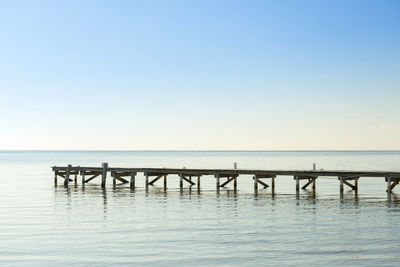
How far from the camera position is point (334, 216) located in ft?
90.0

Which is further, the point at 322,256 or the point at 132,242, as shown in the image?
the point at 132,242

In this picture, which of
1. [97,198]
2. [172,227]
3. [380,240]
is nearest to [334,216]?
[380,240]

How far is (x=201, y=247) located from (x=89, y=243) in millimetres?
4557

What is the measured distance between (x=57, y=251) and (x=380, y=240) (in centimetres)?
1300

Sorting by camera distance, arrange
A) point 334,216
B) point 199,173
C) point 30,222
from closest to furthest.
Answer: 1. point 30,222
2. point 334,216
3. point 199,173

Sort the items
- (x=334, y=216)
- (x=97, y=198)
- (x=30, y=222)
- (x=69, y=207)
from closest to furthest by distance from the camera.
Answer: (x=30, y=222)
(x=334, y=216)
(x=69, y=207)
(x=97, y=198)

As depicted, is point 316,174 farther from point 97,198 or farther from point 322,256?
point 322,256

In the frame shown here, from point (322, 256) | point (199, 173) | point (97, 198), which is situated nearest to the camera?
point (322, 256)

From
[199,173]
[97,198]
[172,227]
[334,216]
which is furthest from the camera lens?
[199,173]

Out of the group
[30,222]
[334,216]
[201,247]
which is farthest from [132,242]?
→ [334,216]

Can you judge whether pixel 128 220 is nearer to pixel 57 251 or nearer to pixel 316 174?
pixel 57 251

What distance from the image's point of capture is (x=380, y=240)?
20203 millimetres

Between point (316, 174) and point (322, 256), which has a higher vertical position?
point (316, 174)

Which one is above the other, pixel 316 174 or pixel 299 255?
pixel 316 174
